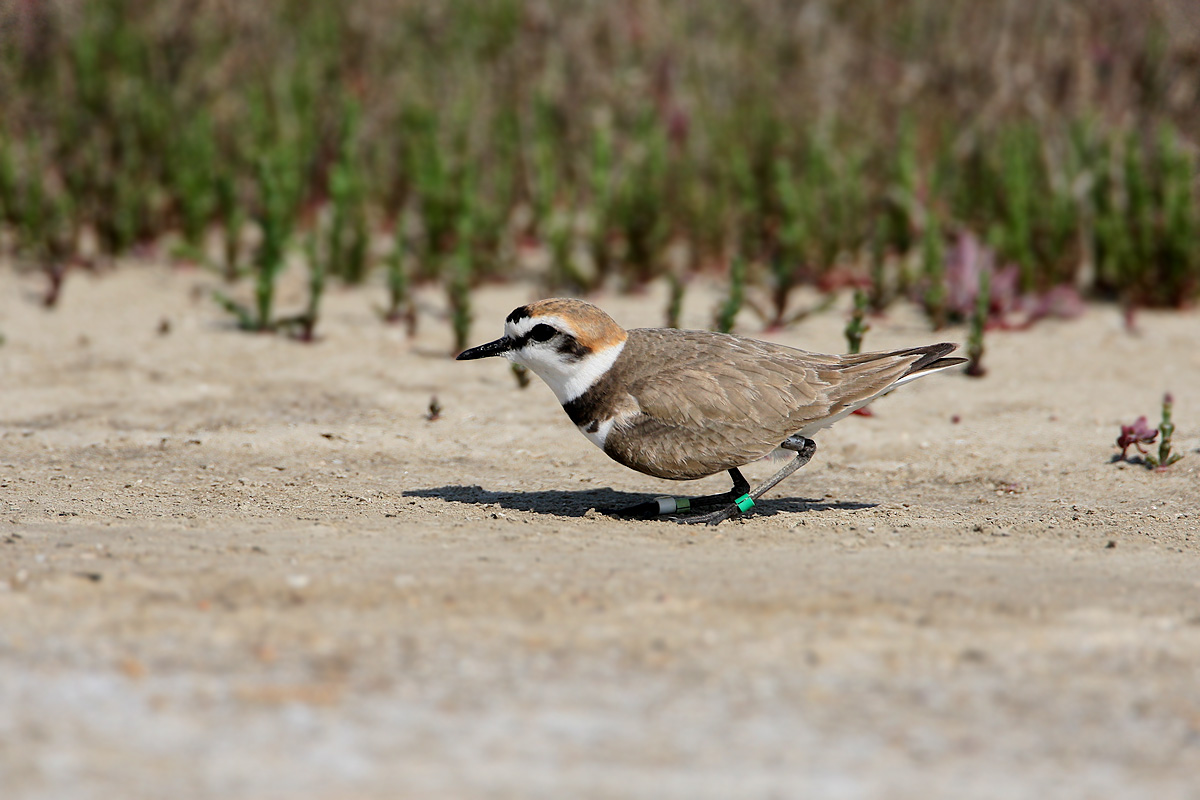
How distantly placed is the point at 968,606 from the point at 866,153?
673 centimetres

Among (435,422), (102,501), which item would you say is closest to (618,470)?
(435,422)

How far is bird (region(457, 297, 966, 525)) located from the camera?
4797mm

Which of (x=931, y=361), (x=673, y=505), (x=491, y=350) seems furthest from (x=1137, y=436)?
(x=491, y=350)

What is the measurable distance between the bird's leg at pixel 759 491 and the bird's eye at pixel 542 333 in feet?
2.85

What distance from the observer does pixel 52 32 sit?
9586 mm

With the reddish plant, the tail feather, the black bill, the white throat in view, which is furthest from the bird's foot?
the reddish plant

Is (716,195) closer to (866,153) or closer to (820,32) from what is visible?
(866,153)

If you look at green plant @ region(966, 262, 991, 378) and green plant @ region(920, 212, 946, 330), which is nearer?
green plant @ region(966, 262, 991, 378)

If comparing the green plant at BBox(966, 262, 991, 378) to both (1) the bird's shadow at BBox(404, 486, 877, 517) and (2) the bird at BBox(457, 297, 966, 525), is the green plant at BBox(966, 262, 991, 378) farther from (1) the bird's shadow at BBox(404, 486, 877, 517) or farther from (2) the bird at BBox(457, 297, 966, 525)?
(1) the bird's shadow at BBox(404, 486, 877, 517)

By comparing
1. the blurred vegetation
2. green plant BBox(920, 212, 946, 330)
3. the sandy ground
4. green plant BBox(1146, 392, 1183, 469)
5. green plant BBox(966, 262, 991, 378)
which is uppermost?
the blurred vegetation

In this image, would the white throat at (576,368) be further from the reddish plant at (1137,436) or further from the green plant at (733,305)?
the reddish plant at (1137,436)

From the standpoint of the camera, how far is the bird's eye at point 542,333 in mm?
4922

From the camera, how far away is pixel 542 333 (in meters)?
4.94

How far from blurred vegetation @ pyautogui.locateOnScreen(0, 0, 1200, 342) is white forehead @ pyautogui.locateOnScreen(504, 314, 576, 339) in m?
2.32
